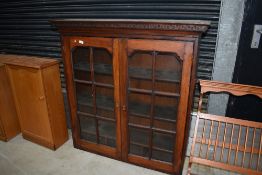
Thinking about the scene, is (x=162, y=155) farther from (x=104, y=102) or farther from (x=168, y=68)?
(x=168, y=68)

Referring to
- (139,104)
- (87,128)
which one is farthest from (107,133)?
(139,104)

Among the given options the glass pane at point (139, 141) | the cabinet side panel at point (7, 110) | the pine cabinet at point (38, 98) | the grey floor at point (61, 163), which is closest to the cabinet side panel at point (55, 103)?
the pine cabinet at point (38, 98)

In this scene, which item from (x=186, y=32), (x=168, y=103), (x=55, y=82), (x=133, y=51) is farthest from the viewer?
(x=55, y=82)

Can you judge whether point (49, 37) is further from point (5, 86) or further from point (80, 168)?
point (80, 168)

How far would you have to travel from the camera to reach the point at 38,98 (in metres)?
3.45

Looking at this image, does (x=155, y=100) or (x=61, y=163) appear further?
(x=61, y=163)

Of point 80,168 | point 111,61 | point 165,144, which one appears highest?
point 111,61

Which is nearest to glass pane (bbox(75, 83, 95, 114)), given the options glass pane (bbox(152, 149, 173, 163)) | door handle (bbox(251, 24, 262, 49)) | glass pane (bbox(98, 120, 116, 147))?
glass pane (bbox(98, 120, 116, 147))

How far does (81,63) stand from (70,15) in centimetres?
102

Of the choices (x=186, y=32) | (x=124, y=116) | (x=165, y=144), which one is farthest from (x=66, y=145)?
(x=186, y=32)

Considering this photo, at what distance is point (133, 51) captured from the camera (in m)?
2.70

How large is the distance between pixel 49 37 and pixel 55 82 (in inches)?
39.9

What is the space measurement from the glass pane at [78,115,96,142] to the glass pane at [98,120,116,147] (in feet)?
0.44

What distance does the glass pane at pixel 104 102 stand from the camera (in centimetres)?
329
